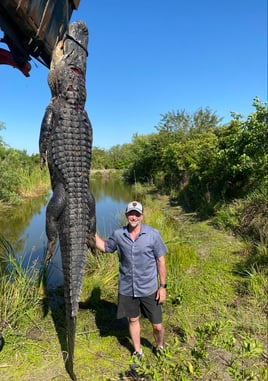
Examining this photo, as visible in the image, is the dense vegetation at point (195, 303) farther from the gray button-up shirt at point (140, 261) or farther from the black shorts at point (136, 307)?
the gray button-up shirt at point (140, 261)

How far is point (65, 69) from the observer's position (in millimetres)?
2082

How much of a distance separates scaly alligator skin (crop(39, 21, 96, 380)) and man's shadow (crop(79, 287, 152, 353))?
4.94 feet

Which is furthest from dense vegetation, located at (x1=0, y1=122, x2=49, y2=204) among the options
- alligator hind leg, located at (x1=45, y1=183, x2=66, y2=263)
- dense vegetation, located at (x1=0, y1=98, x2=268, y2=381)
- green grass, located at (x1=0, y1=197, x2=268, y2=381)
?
alligator hind leg, located at (x1=45, y1=183, x2=66, y2=263)

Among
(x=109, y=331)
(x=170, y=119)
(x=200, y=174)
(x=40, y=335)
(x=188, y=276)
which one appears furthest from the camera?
(x=170, y=119)

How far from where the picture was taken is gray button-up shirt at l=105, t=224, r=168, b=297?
2900 millimetres

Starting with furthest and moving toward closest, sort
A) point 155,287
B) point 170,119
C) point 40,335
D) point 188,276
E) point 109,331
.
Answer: point 170,119, point 188,276, point 109,331, point 40,335, point 155,287

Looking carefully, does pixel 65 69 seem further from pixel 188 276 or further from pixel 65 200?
pixel 188 276

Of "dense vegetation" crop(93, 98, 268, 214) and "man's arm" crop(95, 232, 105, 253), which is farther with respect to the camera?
"dense vegetation" crop(93, 98, 268, 214)

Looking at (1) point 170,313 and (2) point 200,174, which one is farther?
(2) point 200,174

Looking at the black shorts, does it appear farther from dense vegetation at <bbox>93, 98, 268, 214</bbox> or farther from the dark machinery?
dense vegetation at <bbox>93, 98, 268, 214</bbox>

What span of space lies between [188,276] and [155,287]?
2174 millimetres

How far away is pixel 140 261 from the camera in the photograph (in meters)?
2.90

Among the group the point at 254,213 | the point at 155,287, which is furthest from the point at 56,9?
the point at 254,213

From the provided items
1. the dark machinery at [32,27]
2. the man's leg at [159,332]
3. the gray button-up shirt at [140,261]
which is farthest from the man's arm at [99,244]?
the dark machinery at [32,27]
